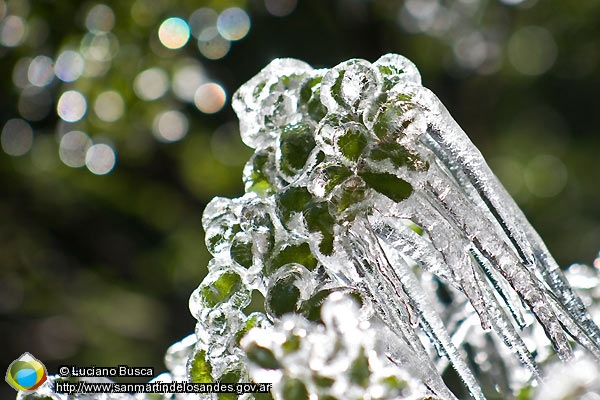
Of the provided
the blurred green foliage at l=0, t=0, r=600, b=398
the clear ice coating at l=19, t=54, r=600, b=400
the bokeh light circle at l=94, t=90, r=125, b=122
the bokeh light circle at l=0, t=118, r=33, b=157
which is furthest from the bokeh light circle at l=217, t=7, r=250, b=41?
the clear ice coating at l=19, t=54, r=600, b=400

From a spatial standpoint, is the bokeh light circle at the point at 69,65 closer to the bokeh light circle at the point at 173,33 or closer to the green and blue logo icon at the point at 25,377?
the bokeh light circle at the point at 173,33

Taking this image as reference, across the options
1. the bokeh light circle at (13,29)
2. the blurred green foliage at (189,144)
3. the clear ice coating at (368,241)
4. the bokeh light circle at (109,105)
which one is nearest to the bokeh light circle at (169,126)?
the blurred green foliage at (189,144)

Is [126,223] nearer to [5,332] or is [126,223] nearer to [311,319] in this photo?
[5,332]

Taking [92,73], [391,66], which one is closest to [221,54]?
[92,73]

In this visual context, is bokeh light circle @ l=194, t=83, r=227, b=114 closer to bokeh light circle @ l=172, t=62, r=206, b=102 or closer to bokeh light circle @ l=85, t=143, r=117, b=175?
bokeh light circle @ l=172, t=62, r=206, b=102

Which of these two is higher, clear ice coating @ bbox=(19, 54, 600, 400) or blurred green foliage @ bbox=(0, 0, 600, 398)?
blurred green foliage @ bbox=(0, 0, 600, 398)
